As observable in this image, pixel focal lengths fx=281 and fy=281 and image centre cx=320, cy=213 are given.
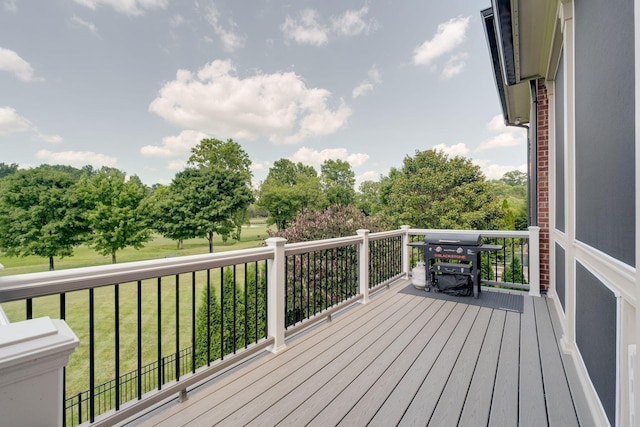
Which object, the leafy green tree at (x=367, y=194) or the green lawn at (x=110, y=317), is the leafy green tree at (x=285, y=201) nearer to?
the leafy green tree at (x=367, y=194)

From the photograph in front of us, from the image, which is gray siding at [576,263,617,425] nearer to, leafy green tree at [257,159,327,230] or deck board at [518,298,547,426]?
deck board at [518,298,547,426]

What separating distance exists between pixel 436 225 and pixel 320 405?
12795mm

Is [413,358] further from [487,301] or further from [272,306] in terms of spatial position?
[487,301]

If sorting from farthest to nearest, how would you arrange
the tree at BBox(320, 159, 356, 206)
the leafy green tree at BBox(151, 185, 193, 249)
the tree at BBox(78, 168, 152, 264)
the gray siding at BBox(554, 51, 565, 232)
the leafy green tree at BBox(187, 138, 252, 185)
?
the tree at BBox(320, 159, 356, 206) → the leafy green tree at BBox(187, 138, 252, 185) → the leafy green tree at BBox(151, 185, 193, 249) → the tree at BBox(78, 168, 152, 264) → the gray siding at BBox(554, 51, 565, 232)

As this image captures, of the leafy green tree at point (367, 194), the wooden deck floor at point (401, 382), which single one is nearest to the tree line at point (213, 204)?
the leafy green tree at point (367, 194)

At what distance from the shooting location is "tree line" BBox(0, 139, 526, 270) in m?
12.6

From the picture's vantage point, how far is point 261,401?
5.98ft

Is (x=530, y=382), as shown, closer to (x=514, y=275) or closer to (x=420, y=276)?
(x=420, y=276)

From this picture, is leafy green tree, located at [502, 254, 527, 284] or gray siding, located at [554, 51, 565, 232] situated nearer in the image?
gray siding, located at [554, 51, 565, 232]

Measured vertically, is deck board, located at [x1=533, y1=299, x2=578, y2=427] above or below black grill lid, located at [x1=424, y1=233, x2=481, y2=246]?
below

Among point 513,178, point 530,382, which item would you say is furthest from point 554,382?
point 513,178

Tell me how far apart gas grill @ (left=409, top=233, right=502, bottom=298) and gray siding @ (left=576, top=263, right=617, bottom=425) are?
173cm

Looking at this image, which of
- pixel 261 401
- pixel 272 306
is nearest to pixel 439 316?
pixel 272 306

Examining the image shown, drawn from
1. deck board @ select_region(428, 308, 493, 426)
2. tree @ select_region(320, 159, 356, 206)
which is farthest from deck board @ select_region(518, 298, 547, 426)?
tree @ select_region(320, 159, 356, 206)
